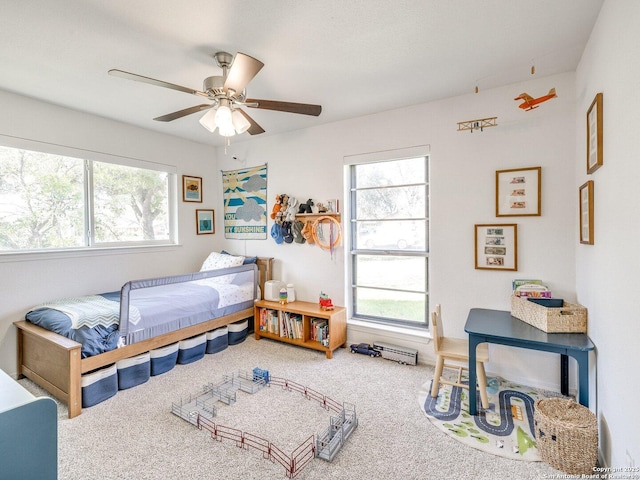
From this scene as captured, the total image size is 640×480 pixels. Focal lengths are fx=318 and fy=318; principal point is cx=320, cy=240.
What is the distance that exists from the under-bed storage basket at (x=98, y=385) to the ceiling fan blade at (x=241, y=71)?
231cm

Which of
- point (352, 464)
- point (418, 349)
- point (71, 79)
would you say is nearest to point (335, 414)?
point (352, 464)

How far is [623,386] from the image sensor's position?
1.43 meters

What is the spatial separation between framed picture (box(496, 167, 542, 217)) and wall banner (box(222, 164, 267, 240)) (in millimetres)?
2684

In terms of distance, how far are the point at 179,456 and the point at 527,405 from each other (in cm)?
241

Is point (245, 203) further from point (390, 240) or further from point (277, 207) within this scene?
point (390, 240)

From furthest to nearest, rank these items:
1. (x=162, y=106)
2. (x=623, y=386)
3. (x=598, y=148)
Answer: (x=162, y=106), (x=598, y=148), (x=623, y=386)

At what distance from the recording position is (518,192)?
264 centimetres

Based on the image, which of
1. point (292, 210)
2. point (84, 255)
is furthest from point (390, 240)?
point (84, 255)

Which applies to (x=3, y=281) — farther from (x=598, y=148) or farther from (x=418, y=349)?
(x=598, y=148)

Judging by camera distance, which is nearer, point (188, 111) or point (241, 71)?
point (241, 71)

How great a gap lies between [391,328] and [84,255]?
10.7 feet

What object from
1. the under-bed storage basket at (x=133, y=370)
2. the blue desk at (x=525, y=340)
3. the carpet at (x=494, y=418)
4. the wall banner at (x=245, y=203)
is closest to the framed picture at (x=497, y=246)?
the blue desk at (x=525, y=340)

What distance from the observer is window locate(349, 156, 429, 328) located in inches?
128

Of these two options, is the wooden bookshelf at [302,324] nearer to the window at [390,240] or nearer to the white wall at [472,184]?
the white wall at [472,184]
